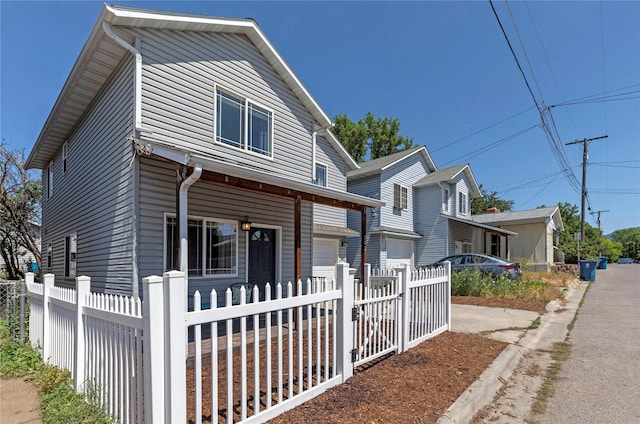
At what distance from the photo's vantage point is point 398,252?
1925 cm

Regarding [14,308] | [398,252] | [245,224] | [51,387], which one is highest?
[245,224]

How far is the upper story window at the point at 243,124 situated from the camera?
8375 millimetres

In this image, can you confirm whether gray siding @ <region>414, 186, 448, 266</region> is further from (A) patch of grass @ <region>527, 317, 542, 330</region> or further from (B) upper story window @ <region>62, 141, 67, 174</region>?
(B) upper story window @ <region>62, 141, 67, 174</region>

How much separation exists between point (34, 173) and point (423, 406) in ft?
74.3

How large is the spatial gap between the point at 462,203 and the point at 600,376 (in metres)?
19.1

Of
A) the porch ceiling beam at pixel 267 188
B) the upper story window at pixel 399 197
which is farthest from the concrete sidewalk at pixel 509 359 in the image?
the upper story window at pixel 399 197

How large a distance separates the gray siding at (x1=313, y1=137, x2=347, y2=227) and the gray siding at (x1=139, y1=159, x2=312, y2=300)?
4.40 m

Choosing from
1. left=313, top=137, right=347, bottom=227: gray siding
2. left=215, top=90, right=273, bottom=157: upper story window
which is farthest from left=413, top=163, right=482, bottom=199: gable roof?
left=215, top=90, right=273, bottom=157: upper story window

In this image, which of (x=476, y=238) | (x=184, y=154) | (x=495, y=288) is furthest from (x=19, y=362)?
(x=476, y=238)

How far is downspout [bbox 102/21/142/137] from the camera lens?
6508mm

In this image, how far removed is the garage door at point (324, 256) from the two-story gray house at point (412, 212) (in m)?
3.07

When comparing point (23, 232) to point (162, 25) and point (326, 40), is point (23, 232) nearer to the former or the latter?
point (162, 25)

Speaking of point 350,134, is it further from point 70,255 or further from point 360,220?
point 70,255

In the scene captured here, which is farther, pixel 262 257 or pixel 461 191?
pixel 461 191
